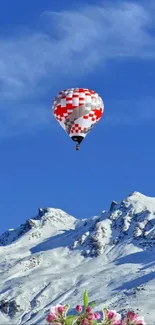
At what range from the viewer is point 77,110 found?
7394 cm

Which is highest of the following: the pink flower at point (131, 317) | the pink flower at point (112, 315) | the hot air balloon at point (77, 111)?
the hot air balloon at point (77, 111)

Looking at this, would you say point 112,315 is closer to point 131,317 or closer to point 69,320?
point 131,317

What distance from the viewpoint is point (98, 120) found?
77.1 meters

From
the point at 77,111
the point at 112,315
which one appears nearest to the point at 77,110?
the point at 77,111

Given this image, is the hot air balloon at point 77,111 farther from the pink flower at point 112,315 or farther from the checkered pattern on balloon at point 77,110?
the pink flower at point 112,315

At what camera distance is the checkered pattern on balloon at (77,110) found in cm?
7400

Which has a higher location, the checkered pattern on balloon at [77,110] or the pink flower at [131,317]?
the checkered pattern on balloon at [77,110]

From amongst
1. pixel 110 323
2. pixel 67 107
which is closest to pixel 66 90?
pixel 67 107

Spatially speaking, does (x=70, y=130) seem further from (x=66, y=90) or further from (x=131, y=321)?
(x=131, y=321)

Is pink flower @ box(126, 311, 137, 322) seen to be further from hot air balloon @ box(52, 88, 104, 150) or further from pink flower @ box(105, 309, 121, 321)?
hot air balloon @ box(52, 88, 104, 150)

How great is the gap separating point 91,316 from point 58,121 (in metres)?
65.2

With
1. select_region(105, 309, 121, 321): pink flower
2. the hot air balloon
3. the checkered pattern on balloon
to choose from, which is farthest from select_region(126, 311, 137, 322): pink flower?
the checkered pattern on balloon

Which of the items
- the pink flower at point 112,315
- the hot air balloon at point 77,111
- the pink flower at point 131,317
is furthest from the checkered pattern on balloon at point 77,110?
the pink flower at point 131,317

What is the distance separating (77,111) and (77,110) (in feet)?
0.52
